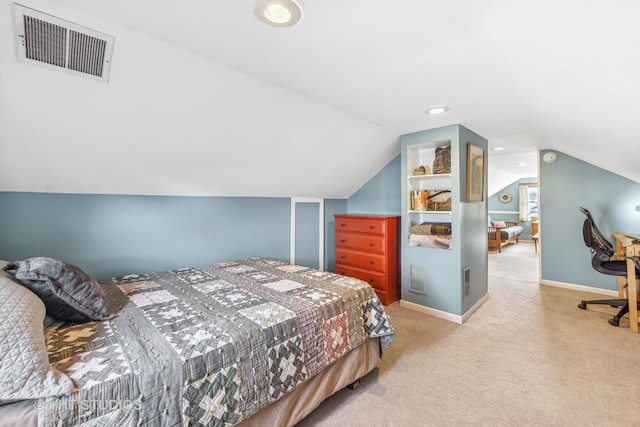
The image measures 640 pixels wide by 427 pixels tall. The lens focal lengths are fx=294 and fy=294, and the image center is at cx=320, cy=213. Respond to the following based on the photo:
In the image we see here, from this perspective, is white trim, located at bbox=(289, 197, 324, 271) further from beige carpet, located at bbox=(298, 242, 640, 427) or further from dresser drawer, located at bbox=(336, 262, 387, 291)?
beige carpet, located at bbox=(298, 242, 640, 427)

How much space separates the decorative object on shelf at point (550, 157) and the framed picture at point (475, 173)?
5.21 ft

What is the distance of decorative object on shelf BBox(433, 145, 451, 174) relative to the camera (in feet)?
10.3

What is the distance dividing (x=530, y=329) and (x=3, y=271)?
3909 mm

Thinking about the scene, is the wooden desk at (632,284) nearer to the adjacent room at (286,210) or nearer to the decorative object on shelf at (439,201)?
the adjacent room at (286,210)

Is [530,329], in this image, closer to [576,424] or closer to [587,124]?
[576,424]

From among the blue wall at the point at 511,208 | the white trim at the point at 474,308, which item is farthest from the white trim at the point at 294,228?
the blue wall at the point at 511,208

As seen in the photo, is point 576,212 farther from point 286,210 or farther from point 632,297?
point 286,210

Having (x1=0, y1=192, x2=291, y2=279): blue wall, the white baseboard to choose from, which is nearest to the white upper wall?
(x1=0, y1=192, x2=291, y2=279): blue wall

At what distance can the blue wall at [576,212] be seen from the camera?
3789 mm

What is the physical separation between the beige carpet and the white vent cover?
224cm

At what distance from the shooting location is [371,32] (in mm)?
1409

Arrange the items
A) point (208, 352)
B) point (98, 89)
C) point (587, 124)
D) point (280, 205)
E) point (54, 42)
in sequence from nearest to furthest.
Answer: point (208, 352) < point (54, 42) < point (98, 89) < point (587, 124) < point (280, 205)

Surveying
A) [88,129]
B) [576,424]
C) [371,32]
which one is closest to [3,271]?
[88,129]

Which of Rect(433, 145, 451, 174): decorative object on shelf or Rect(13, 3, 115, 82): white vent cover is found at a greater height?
Rect(13, 3, 115, 82): white vent cover
